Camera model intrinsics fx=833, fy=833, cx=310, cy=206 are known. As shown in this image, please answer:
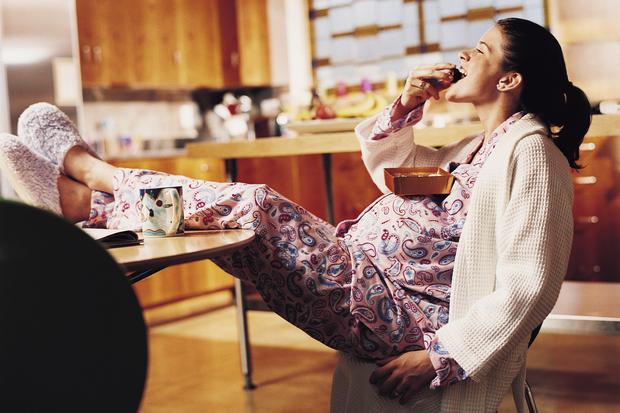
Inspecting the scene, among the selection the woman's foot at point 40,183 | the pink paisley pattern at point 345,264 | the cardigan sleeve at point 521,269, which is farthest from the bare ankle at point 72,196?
the cardigan sleeve at point 521,269

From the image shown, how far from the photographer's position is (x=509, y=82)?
1895mm

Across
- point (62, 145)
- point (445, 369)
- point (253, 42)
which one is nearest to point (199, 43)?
point (253, 42)

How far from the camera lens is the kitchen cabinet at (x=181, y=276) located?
4.46 meters

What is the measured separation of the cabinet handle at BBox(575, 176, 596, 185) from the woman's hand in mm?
2938

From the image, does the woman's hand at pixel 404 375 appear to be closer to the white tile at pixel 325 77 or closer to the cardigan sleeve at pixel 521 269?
the cardigan sleeve at pixel 521 269

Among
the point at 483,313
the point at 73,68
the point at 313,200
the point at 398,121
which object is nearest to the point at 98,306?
the point at 483,313

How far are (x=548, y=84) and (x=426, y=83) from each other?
302 mm

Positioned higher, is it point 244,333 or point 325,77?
point 325,77

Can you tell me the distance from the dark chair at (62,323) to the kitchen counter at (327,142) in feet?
5.27

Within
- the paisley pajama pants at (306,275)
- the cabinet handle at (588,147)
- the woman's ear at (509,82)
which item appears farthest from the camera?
the cabinet handle at (588,147)

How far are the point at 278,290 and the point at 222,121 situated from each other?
14.4ft

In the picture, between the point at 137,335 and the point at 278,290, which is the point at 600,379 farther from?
the point at 137,335

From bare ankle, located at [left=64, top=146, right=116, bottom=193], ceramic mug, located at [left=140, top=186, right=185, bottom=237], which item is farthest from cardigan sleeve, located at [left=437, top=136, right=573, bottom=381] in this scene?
bare ankle, located at [left=64, top=146, right=116, bottom=193]

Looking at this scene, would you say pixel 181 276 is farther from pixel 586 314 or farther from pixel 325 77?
pixel 586 314
